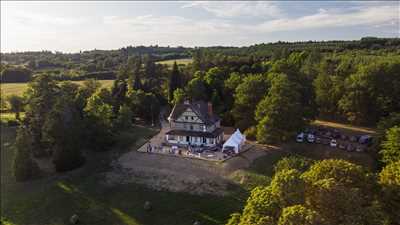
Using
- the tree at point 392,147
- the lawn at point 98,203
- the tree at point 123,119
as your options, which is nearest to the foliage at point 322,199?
the lawn at point 98,203

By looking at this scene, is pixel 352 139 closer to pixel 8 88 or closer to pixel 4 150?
pixel 4 150

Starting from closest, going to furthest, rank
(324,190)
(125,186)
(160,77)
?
(324,190) → (125,186) → (160,77)

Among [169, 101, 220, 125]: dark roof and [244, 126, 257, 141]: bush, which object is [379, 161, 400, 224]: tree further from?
[169, 101, 220, 125]: dark roof

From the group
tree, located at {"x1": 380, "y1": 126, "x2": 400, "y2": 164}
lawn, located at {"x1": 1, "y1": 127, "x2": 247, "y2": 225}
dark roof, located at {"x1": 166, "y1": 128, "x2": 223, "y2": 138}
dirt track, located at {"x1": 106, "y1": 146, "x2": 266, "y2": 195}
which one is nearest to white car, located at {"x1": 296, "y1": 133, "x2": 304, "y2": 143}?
dirt track, located at {"x1": 106, "y1": 146, "x2": 266, "y2": 195}

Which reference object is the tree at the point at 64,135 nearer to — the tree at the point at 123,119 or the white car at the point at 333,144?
the tree at the point at 123,119

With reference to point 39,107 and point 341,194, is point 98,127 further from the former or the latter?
point 341,194

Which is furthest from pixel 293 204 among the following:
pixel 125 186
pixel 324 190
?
pixel 125 186

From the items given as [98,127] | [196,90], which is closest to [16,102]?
[98,127]
